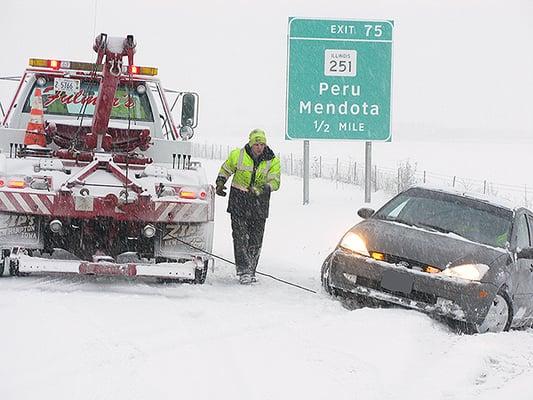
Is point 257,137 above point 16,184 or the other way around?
above

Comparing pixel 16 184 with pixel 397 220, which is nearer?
pixel 16 184

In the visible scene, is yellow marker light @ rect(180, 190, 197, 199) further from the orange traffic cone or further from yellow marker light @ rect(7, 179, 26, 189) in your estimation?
the orange traffic cone

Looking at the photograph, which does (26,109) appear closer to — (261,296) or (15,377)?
(261,296)

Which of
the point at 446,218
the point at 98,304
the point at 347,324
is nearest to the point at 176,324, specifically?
the point at 98,304

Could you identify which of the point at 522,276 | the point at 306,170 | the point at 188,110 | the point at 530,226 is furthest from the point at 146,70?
the point at 306,170

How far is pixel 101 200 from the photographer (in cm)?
814

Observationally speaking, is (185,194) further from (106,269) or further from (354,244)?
(354,244)

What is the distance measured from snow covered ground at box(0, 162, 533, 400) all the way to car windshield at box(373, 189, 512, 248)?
127 centimetres

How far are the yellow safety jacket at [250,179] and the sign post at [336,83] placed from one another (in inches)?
292

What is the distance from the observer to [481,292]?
7816mm

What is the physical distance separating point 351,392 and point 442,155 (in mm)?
50742

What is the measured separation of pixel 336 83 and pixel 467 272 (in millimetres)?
9928

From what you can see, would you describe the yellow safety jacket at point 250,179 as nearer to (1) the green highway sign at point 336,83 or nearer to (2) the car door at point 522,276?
(2) the car door at point 522,276

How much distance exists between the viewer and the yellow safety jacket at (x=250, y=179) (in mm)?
9922
